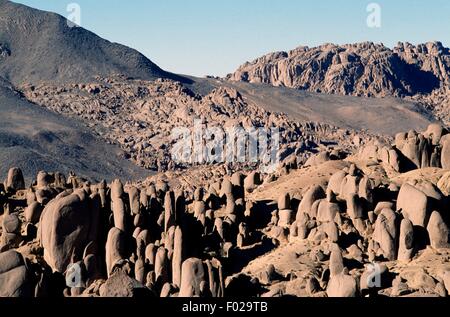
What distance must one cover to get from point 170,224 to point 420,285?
2423cm

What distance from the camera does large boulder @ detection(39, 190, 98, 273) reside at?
67.8 meters

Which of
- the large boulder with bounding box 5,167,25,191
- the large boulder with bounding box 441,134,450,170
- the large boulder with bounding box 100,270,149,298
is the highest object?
the large boulder with bounding box 441,134,450,170

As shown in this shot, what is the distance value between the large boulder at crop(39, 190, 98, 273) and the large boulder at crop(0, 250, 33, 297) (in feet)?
38.0

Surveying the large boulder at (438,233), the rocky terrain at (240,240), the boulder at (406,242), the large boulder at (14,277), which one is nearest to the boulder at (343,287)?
the rocky terrain at (240,240)

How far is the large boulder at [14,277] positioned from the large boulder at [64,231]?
11574 millimetres

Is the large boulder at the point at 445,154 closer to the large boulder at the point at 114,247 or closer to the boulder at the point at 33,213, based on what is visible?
the large boulder at the point at 114,247

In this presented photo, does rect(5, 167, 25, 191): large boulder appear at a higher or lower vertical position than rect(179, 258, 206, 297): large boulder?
higher

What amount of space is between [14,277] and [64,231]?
1374 centimetres

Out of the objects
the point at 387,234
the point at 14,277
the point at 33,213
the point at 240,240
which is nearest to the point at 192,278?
the point at 14,277

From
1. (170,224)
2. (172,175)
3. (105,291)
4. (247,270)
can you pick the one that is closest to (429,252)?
(247,270)

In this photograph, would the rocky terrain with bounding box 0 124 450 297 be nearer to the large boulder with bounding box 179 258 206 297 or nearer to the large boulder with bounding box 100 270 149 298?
the large boulder with bounding box 179 258 206 297

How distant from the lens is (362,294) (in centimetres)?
5669

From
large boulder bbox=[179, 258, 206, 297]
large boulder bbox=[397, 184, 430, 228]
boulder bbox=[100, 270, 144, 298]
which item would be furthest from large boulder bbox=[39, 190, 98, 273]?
large boulder bbox=[397, 184, 430, 228]

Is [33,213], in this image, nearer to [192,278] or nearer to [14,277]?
[14,277]
